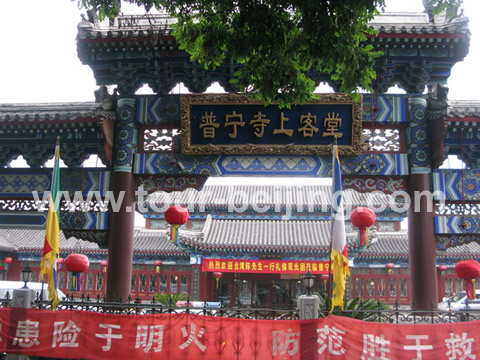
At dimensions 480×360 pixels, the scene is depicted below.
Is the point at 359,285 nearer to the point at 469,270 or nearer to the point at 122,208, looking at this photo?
the point at 469,270

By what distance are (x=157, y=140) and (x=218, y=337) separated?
4265 millimetres

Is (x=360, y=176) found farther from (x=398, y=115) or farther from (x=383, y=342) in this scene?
(x=383, y=342)

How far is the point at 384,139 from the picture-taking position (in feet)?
29.7

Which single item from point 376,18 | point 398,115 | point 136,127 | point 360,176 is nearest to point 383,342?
point 360,176

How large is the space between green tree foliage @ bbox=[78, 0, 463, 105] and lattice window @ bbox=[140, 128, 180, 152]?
275cm

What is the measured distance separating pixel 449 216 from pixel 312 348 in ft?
13.5

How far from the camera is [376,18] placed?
9.63 metres

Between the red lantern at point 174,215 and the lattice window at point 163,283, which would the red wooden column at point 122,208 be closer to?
the red lantern at point 174,215

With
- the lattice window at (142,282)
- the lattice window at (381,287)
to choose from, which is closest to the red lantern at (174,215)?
the lattice window at (142,282)

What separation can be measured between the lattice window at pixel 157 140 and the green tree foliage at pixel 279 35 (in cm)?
275

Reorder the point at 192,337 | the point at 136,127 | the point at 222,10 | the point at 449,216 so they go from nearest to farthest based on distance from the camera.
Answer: the point at 222,10 < the point at 192,337 < the point at 449,216 < the point at 136,127

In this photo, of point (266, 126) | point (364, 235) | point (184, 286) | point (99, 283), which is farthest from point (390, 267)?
point (266, 126)

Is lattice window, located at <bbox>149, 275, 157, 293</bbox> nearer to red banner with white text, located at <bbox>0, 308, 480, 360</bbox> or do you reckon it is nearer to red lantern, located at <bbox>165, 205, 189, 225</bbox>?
red lantern, located at <bbox>165, 205, 189, 225</bbox>

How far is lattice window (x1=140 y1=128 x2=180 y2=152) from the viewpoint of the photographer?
923 cm
